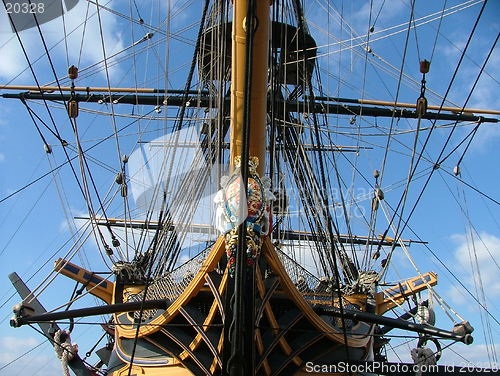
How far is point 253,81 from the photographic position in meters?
6.50

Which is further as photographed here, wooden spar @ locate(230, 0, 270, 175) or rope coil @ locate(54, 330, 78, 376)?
rope coil @ locate(54, 330, 78, 376)

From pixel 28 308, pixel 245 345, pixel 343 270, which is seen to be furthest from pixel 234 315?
pixel 343 270

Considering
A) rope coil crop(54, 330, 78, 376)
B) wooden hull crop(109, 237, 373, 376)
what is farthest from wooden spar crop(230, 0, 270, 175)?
rope coil crop(54, 330, 78, 376)

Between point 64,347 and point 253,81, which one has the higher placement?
point 253,81

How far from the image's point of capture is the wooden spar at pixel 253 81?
21.3 ft

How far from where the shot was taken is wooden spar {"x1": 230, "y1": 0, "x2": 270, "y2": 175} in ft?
21.3

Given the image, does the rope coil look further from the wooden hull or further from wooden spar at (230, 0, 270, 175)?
wooden spar at (230, 0, 270, 175)

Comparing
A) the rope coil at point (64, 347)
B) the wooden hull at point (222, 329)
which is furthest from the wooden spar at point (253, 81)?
the rope coil at point (64, 347)

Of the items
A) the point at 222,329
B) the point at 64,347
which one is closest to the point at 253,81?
the point at 222,329

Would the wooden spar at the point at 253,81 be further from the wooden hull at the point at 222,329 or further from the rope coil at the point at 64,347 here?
the rope coil at the point at 64,347

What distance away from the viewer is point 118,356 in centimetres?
838

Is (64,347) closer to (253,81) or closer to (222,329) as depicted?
(222,329)

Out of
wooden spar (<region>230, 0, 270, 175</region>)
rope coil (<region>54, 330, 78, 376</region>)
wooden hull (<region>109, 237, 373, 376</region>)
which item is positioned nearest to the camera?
wooden spar (<region>230, 0, 270, 175</region>)

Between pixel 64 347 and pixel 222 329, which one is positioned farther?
pixel 64 347
